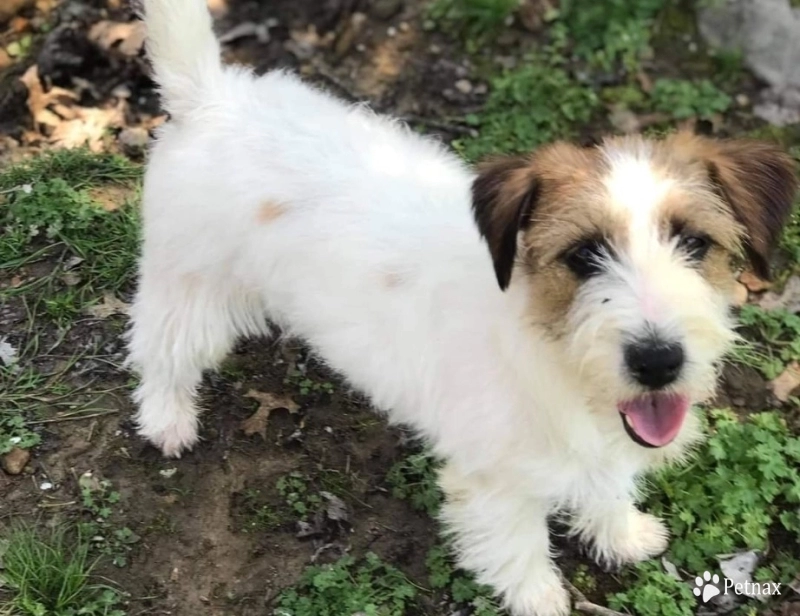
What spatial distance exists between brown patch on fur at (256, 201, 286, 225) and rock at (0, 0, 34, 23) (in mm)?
3597

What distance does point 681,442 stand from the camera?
3.21m

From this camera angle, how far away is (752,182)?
9.23 ft

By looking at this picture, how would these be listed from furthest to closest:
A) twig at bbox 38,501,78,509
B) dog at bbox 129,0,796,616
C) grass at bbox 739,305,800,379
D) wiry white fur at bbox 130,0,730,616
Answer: grass at bbox 739,305,800,379 < twig at bbox 38,501,78,509 < wiry white fur at bbox 130,0,730,616 < dog at bbox 129,0,796,616

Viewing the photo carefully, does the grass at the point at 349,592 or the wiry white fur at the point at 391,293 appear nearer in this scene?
the wiry white fur at the point at 391,293

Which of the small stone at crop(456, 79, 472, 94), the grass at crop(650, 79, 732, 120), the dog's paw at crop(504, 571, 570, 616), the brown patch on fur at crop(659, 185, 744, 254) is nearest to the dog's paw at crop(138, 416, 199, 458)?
the dog's paw at crop(504, 571, 570, 616)

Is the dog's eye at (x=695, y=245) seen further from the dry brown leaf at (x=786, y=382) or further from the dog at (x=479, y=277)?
the dry brown leaf at (x=786, y=382)

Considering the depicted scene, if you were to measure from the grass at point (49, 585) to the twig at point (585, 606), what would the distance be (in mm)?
1866

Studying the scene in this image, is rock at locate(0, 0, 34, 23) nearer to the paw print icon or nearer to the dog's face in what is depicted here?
the dog's face

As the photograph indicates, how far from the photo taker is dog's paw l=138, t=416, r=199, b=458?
416 centimetres

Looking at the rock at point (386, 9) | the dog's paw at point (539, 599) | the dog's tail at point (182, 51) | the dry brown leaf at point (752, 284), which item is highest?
the dog's tail at point (182, 51)

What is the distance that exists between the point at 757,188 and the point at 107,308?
3260 millimetres

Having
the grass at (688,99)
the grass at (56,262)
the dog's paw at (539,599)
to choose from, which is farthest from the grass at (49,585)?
the grass at (688,99)

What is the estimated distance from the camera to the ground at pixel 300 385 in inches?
150

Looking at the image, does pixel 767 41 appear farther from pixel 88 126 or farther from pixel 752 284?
pixel 88 126
